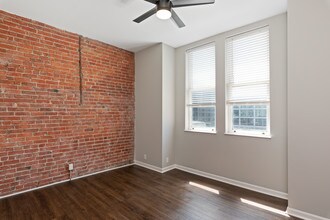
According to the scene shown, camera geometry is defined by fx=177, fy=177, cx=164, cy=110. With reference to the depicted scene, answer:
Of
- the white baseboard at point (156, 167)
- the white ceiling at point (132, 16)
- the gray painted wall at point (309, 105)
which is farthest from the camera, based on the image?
the white baseboard at point (156, 167)

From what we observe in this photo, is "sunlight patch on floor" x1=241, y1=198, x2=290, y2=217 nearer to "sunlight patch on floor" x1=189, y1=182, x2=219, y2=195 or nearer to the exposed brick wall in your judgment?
"sunlight patch on floor" x1=189, y1=182, x2=219, y2=195

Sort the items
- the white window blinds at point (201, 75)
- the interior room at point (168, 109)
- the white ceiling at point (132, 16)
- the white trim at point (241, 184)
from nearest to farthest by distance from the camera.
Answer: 1. the interior room at point (168, 109)
2. the white ceiling at point (132, 16)
3. the white trim at point (241, 184)
4. the white window blinds at point (201, 75)

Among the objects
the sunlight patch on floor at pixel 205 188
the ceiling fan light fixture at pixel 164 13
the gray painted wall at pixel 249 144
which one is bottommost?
the sunlight patch on floor at pixel 205 188

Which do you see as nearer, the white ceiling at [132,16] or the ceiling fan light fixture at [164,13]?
the ceiling fan light fixture at [164,13]

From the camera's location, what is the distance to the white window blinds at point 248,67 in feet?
9.71

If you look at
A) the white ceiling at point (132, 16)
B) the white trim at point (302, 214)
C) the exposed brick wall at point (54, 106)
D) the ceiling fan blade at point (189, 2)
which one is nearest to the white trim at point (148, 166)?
the exposed brick wall at point (54, 106)

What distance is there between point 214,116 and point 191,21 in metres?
1.84

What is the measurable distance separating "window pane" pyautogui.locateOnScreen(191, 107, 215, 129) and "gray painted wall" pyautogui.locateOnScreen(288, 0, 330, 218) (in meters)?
1.52

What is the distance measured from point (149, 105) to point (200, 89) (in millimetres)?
1254

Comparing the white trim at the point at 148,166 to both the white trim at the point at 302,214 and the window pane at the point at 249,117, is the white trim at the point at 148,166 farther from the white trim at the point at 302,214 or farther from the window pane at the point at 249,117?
the white trim at the point at 302,214

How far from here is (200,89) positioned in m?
3.86

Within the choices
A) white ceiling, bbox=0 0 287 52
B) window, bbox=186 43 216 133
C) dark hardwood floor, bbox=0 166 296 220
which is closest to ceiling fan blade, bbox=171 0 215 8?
white ceiling, bbox=0 0 287 52

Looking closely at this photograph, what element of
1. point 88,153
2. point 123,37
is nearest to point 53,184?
point 88,153

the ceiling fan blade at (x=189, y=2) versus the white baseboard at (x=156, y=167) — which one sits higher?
the ceiling fan blade at (x=189, y=2)
